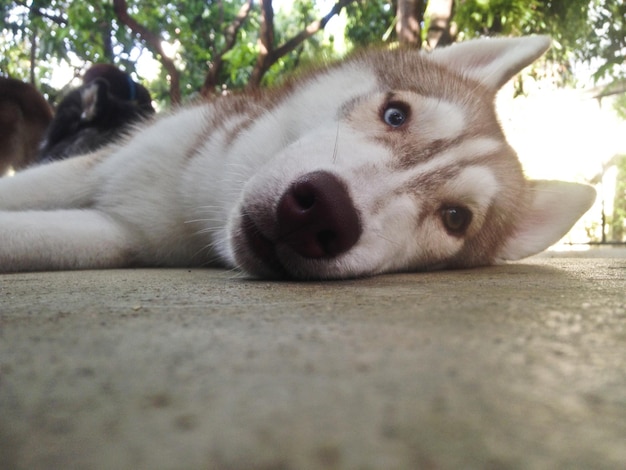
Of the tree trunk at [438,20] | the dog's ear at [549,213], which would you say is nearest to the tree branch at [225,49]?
the tree trunk at [438,20]

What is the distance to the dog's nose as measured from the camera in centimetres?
152

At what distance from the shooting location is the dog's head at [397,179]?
162cm

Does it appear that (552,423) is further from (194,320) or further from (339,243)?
(339,243)

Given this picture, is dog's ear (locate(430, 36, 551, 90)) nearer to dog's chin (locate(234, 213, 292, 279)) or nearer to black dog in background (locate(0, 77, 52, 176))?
dog's chin (locate(234, 213, 292, 279))

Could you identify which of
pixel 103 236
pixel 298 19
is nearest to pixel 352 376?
pixel 103 236

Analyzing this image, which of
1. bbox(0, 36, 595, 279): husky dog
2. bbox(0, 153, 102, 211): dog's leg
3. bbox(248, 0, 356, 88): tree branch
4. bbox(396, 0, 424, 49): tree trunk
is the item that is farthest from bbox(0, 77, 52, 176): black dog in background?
bbox(0, 36, 595, 279): husky dog

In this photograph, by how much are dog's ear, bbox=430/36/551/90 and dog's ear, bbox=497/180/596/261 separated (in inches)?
20.1

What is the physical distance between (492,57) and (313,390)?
2525 millimetres

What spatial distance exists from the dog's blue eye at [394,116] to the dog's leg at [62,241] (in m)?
1.14

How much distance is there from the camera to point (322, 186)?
4.97ft

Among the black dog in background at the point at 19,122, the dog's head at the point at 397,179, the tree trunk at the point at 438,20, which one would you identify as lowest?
the dog's head at the point at 397,179

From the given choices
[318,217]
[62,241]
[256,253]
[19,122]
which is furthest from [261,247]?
[19,122]

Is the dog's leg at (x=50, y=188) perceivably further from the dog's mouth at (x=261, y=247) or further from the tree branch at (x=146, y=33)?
the tree branch at (x=146, y=33)

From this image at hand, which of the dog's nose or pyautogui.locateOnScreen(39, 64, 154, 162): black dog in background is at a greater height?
pyautogui.locateOnScreen(39, 64, 154, 162): black dog in background
